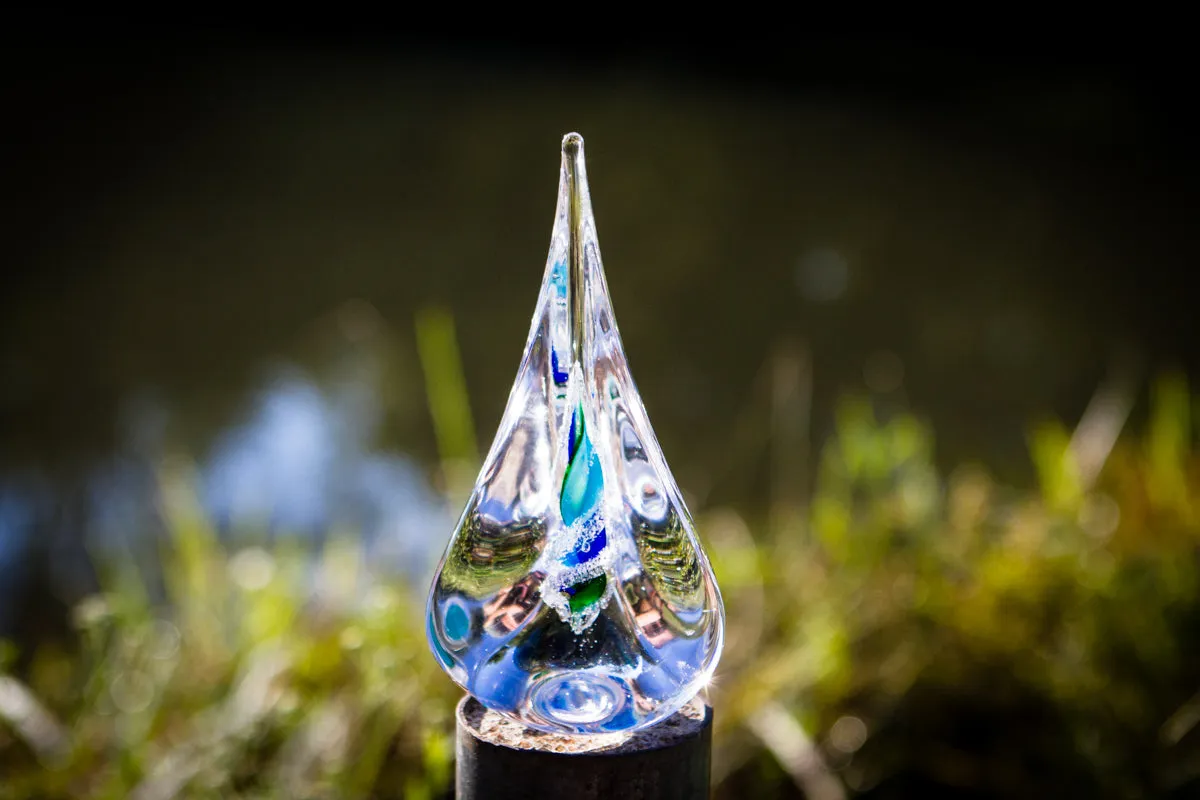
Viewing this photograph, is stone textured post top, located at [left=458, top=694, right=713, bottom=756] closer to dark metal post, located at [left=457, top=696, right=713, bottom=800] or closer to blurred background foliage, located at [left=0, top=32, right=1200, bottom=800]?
dark metal post, located at [left=457, top=696, right=713, bottom=800]

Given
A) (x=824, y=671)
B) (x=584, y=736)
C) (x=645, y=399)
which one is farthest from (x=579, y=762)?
(x=645, y=399)

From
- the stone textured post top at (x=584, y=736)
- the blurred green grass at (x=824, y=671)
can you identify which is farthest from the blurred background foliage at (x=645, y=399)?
the stone textured post top at (x=584, y=736)

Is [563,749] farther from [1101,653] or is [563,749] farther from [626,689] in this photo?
[1101,653]

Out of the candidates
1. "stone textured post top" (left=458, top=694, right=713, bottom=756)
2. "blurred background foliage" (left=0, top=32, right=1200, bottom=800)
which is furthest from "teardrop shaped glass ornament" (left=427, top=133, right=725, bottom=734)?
"blurred background foliage" (left=0, top=32, right=1200, bottom=800)

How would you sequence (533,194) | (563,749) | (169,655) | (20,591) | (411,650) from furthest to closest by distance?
(533,194) → (20,591) → (169,655) → (411,650) → (563,749)

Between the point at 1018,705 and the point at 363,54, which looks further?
the point at 363,54

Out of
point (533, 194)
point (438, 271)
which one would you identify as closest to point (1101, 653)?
point (438, 271)
